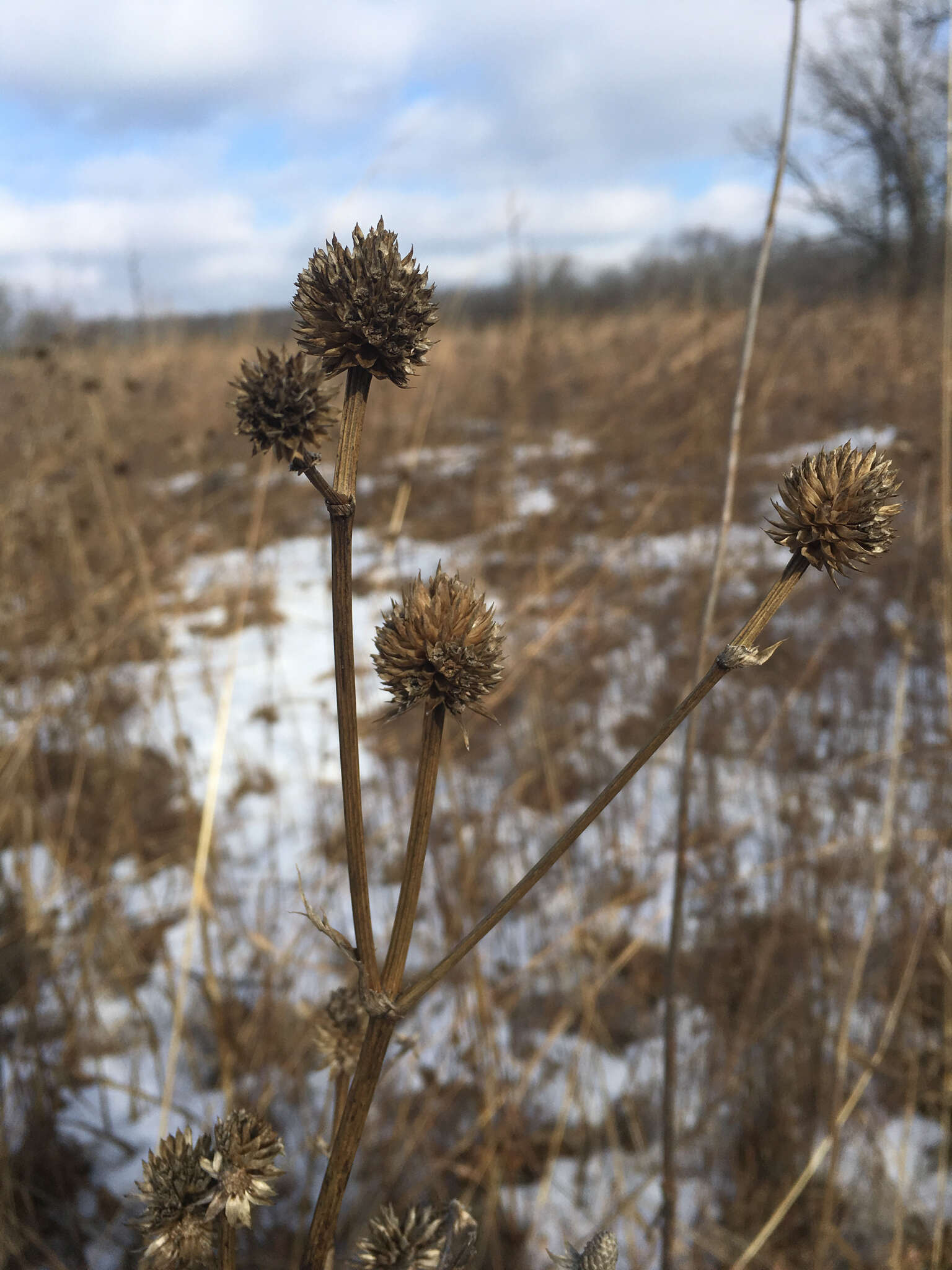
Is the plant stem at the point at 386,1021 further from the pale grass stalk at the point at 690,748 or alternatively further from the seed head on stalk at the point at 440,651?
the pale grass stalk at the point at 690,748

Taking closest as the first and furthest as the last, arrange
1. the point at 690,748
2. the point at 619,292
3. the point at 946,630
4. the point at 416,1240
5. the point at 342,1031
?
the point at 416,1240, the point at 342,1031, the point at 690,748, the point at 946,630, the point at 619,292

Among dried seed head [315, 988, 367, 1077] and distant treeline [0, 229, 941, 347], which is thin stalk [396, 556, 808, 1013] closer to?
dried seed head [315, 988, 367, 1077]

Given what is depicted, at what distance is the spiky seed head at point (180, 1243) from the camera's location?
0.49 metres

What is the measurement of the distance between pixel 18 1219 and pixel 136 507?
18.2ft

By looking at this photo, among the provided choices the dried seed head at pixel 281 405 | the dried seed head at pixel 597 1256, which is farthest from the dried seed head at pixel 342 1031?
the dried seed head at pixel 281 405

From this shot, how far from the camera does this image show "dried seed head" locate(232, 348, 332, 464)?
56 centimetres

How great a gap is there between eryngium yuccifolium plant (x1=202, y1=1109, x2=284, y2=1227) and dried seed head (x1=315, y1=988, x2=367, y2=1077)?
0.59ft

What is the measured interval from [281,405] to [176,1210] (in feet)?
1.70

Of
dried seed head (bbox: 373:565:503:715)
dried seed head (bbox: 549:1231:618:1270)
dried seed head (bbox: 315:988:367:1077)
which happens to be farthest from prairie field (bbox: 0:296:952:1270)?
dried seed head (bbox: 549:1231:618:1270)

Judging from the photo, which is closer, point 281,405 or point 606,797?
point 606,797

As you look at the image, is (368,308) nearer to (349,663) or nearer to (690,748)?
(349,663)

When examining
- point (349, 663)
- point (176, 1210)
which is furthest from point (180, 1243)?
point (349, 663)

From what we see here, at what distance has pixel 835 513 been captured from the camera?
47 centimetres

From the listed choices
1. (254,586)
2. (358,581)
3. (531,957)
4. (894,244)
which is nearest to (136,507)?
(254,586)
